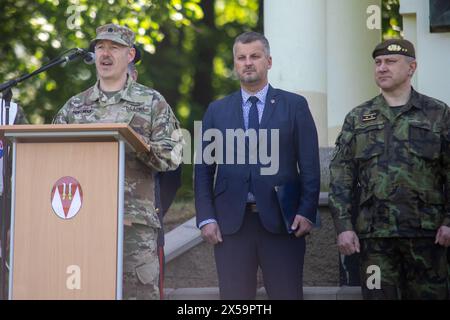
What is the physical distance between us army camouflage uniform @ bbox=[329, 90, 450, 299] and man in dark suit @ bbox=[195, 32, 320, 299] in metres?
0.27

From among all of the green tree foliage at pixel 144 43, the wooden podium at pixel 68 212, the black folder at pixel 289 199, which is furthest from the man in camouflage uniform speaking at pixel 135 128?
the green tree foliage at pixel 144 43

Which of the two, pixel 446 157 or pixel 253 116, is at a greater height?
pixel 253 116

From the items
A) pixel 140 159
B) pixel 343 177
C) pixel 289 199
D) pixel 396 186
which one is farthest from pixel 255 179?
pixel 396 186

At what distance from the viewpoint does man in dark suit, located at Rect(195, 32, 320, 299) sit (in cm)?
715

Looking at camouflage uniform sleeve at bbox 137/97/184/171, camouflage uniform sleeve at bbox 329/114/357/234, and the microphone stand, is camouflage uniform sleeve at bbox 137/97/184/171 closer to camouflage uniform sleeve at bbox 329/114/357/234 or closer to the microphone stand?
the microphone stand

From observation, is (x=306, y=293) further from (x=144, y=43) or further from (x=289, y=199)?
(x=144, y=43)

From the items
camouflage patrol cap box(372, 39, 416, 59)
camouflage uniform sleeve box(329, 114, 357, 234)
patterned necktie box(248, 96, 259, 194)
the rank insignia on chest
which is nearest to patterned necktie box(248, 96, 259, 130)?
patterned necktie box(248, 96, 259, 194)

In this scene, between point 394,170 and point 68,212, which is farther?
point 394,170

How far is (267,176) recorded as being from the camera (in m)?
7.25

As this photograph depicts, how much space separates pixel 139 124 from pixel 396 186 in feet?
5.73

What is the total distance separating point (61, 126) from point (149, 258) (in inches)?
46.8

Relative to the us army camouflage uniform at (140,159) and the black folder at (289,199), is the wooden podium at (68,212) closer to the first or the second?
the us army camouflage uniform at (140,159)

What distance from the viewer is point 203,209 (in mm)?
7277
